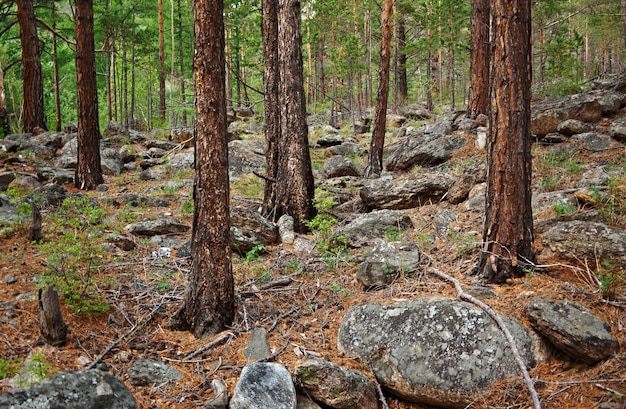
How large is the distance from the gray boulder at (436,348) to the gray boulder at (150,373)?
5.06ft

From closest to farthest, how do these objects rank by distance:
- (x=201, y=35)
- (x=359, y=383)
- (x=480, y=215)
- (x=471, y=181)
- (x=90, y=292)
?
(x=359, y=383)
(x=201, y=35)
(x=90, y=292)
(x=480, y=215)
(x=471, y=181)

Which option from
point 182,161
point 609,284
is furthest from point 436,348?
point 182,161

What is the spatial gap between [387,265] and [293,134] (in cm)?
328

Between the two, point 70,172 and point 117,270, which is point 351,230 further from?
point 70,172

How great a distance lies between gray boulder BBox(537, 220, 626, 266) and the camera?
4219mm

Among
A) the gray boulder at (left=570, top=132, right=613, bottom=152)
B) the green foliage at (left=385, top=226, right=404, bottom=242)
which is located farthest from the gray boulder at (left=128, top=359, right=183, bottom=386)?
the gray boulder at (left=570, top=132, right=613, bottom=152)

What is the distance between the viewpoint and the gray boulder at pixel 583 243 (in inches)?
166

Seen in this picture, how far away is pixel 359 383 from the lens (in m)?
3.62

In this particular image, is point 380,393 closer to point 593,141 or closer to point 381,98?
point 593,141

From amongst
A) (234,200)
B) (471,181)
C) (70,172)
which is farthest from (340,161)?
(70,172)

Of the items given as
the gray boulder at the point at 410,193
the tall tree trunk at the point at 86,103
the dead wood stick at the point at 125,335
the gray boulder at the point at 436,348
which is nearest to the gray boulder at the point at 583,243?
the gray boulder at the point at 436,348

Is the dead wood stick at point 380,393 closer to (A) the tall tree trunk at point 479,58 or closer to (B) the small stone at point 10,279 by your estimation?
(B) the small stone at point 10,279

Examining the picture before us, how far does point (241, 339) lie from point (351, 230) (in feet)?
9.34

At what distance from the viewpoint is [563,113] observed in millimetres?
9734
